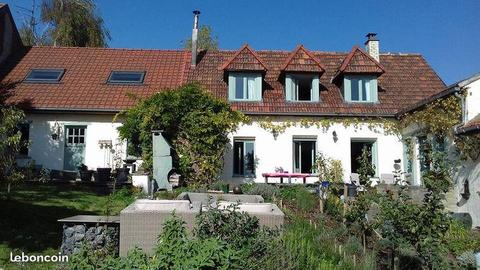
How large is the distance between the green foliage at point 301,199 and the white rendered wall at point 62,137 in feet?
25.8

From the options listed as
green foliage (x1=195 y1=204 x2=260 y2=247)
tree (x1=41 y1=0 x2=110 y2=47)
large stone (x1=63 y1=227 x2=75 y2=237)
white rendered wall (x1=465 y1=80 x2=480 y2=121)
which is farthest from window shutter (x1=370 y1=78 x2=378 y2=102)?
tree (x1=41 y1=0 x2=110 y2=47)

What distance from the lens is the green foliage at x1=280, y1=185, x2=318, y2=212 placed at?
40.7ft

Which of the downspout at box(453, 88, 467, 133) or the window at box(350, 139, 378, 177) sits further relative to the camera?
the window at box(350, 139, 378, 177)

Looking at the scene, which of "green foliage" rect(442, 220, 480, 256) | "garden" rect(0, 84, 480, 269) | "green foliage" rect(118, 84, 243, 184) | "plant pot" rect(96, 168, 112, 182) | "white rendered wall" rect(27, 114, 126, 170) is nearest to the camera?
"garden" rect(0, 84, 480, 269)

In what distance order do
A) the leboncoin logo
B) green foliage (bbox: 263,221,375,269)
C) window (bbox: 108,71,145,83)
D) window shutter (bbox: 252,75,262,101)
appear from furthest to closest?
window (bbox: 108,71,145,83) < window shutter (bbox: 252,75,262,101) < the leboncoin logo < green foliage (bbox: 263,221,375,269)

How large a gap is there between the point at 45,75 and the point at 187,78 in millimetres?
6653

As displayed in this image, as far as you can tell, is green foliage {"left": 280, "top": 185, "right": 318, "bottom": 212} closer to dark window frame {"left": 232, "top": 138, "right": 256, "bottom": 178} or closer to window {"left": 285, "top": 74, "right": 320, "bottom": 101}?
dark window frame {"left": 232, "top": 138, "right": 256, "bottom": 178}

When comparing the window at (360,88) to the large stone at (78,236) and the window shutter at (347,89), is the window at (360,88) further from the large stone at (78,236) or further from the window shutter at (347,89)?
the large stone at (78,236)

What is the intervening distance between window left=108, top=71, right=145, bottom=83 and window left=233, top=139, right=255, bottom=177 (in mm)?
5770

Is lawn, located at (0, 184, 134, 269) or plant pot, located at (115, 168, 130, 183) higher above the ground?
plant pot, located at (115, 168, 130, 183)

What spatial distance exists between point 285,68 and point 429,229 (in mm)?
13968

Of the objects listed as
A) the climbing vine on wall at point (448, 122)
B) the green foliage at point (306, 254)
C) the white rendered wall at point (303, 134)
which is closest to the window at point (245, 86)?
the white rendered wall at point (303, 134)

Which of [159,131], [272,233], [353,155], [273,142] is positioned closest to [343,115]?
[353,155]

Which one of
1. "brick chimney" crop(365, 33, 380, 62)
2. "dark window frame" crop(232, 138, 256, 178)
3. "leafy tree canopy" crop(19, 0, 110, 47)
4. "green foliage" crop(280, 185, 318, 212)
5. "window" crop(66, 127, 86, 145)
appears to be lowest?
"green foliage" crop(280, 185, 318, 212)
